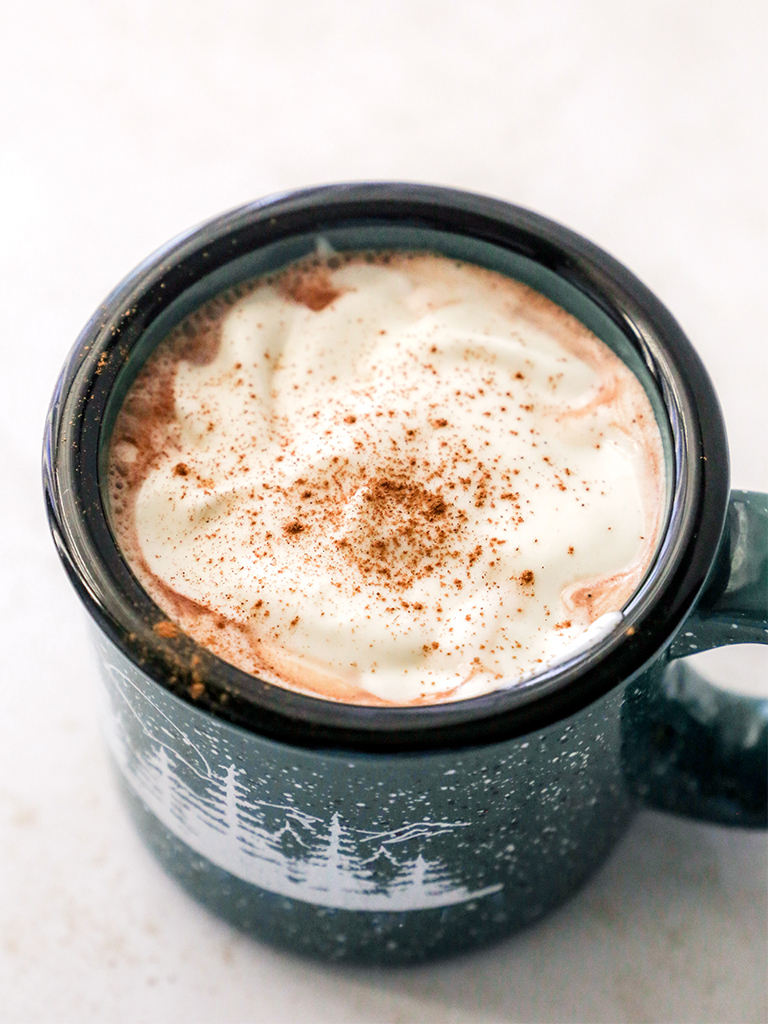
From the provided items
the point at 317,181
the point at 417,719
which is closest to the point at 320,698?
the point at 417,719

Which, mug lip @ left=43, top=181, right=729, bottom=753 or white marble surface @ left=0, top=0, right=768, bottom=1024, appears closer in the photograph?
mug lip @ left=43, top=181, right=729, bottom=753

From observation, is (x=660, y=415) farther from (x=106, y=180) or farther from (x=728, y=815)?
(x=106, y=180)

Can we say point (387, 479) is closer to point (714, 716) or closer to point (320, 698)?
point (320, 698)

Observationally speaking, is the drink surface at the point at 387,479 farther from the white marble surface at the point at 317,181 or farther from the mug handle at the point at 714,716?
the white marble surface at the point at 317,181

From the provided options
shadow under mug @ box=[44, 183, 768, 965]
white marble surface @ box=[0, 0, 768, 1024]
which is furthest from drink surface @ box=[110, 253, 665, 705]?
white marble surface @ box=[0, 0, 768, 1024]

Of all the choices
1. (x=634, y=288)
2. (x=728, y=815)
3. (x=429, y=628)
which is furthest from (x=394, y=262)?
(x=728, y=815)

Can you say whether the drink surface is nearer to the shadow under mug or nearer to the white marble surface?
the shadow under mug
